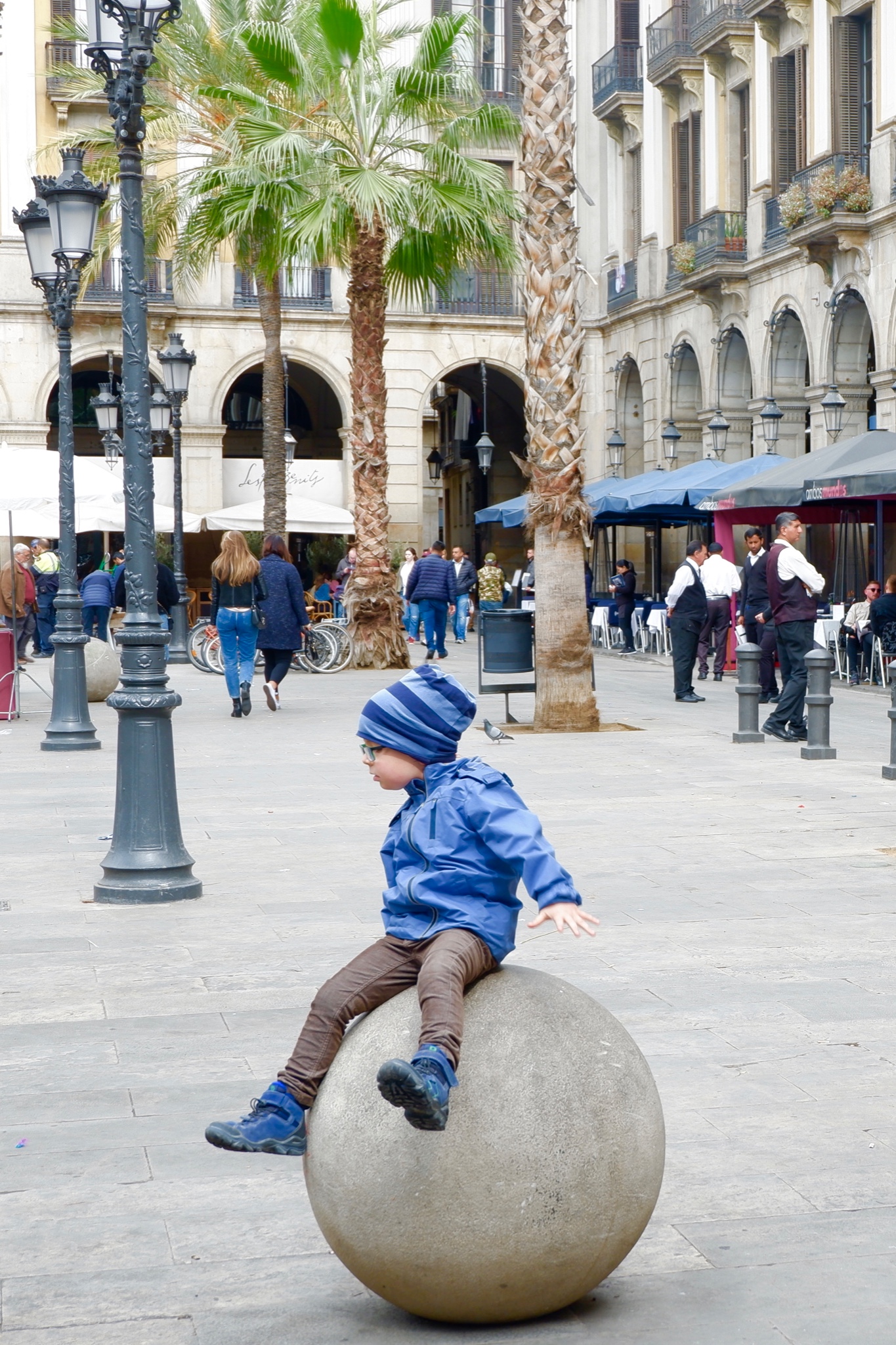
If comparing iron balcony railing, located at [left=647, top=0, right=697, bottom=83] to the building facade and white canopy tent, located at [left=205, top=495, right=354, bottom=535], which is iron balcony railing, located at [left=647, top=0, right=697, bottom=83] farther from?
white canopy tent, located at [left=205, top=495, right=354, bottom=535]

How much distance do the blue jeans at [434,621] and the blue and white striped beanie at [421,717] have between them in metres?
21.1

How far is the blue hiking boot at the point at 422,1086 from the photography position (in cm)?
301

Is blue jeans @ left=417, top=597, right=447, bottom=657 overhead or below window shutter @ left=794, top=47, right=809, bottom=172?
below

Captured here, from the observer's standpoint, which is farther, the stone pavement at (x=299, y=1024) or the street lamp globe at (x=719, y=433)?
the street lamp globe at (x=719, y=433)

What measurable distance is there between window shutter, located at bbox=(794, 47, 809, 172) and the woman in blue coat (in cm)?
1598

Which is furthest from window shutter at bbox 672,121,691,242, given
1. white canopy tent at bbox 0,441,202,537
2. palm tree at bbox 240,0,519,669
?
white canopy tent at bbox 0,441,202,537

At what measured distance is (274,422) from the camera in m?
27.2

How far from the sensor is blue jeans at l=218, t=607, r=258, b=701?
1647 centimetres

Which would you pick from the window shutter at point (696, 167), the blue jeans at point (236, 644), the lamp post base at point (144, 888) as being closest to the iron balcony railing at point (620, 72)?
the window shutter at point (696, 167)

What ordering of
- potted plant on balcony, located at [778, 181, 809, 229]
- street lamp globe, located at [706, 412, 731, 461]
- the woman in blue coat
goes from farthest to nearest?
1. street lamp globe, located at [706, 412, 731, 461]
2. potted plant on balcony, located at [778, 181, 809, 229]
3. the woman in blue coat

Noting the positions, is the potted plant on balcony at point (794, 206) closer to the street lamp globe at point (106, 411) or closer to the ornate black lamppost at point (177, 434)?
the ornate black lamppost at point (177, 434)

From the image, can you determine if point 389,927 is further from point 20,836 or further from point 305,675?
point 305,675

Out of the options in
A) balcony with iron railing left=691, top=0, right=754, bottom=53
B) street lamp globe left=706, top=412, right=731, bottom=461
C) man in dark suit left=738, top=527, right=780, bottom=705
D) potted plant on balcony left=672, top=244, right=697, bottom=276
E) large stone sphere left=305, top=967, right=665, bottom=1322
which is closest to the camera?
large stone sphere left=305, top=967, right=665, bottom=1322

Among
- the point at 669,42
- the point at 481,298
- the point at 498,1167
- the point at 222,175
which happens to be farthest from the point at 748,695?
the point at 481,298
